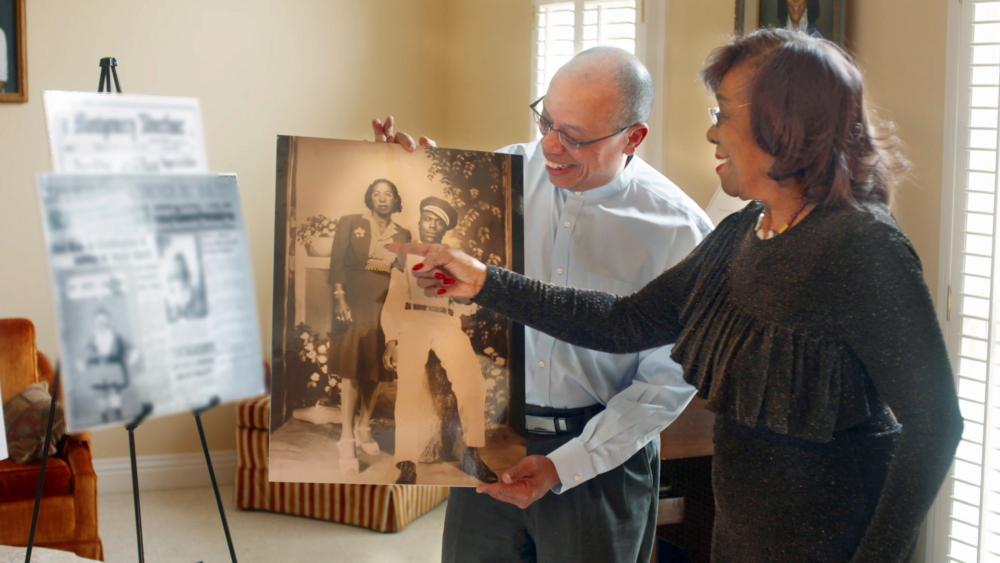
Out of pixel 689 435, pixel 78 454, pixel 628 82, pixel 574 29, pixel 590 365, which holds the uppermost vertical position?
pixel 574 29

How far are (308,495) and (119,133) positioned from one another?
124 inches

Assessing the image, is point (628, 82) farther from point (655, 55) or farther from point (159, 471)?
point (159, 471)

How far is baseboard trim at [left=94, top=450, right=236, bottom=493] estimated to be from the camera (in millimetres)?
3770

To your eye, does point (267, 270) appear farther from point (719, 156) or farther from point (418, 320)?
point (719, 156)

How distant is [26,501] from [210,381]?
2.78 m

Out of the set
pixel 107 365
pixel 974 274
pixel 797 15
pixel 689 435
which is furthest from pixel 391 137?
pixel 797 15

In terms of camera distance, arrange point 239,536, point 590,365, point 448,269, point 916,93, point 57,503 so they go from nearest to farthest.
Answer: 1. point 448,269
2. point 590,365
3. point 916,93
4. point 57,503
5. point 239,536

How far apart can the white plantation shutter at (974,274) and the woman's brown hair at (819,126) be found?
1259 millimetres

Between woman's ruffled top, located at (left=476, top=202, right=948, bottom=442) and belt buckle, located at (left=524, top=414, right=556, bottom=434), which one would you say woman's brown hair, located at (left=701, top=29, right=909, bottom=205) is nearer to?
woman's ruffled top, located at (left=476, top=202, right=948, bottom=442)

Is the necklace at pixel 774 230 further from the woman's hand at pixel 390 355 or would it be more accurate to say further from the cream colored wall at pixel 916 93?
the cream colored wall at pixel 916 93

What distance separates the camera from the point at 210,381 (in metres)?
0.94

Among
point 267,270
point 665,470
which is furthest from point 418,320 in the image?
point 267,270

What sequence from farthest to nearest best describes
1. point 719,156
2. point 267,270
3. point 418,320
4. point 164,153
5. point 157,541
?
point 267,270 → point 157,541 → point 418,320 → point 719,156 → point 164,153

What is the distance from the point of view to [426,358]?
1672mm
